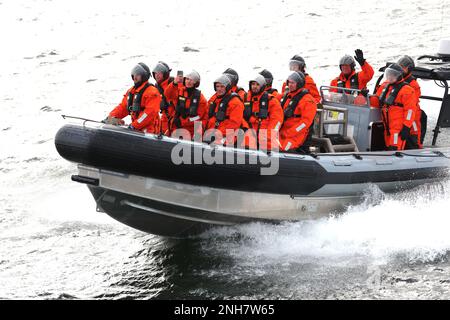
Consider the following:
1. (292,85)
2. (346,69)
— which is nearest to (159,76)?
(292,85)

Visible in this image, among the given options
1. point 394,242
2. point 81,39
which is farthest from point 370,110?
point 81,39

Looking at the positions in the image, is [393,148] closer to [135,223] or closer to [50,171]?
[135,223]

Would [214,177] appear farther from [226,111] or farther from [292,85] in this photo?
[292,85]

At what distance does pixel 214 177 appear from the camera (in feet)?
21.5

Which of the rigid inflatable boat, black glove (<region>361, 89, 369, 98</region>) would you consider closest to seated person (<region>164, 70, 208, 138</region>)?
the rigid inflatable boat

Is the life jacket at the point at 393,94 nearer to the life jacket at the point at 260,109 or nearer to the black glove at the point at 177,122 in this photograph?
the life jacket at the point at 260,109

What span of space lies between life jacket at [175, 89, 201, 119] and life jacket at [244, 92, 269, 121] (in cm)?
49

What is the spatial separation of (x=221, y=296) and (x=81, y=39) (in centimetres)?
1306

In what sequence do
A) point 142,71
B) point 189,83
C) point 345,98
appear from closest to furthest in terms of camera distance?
1. point 142,71
2. point 189,83
3. point 345,98

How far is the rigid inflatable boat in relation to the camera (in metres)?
6.49

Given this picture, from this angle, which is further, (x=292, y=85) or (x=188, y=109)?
(x=188, y=109)

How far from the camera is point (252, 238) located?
279 inches

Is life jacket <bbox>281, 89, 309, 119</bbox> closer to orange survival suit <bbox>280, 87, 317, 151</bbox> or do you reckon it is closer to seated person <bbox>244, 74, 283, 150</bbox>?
orange survival suit <bbox>280, 87, 317, 151</bbox>

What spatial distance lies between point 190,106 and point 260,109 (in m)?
0.72
